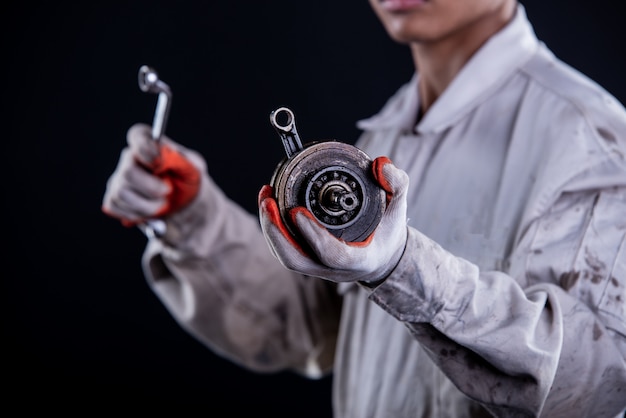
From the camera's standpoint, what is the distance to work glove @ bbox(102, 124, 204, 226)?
4.36ft

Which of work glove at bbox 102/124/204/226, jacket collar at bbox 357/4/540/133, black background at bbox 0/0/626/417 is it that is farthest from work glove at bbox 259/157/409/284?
black background at bbox 0/0/626/417

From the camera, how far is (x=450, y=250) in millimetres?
1131

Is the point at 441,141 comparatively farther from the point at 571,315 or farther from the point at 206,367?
the point at 206,367

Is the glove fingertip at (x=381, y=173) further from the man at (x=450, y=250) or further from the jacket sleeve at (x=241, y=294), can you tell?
the jacket sleeve at (x=241, y=294)

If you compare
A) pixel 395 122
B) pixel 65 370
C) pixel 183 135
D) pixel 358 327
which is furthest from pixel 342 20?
A: pixel 65 370

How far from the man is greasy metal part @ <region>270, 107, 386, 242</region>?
2 centimetres

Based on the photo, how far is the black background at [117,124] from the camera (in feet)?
6.17

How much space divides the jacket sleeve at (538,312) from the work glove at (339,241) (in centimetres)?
4

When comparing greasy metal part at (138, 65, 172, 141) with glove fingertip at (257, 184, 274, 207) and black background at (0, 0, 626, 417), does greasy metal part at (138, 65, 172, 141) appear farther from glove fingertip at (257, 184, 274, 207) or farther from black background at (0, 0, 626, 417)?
black background at (0, 0, 626, 417)

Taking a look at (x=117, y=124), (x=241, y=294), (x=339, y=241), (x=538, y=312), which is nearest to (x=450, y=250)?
(x=538, y=312)

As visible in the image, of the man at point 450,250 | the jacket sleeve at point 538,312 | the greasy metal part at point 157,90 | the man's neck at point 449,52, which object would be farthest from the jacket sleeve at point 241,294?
the jacket sleeve at point 538,312

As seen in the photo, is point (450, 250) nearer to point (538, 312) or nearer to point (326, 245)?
point (538, 312)

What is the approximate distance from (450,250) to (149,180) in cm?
51

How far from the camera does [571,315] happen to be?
3.02 feet
